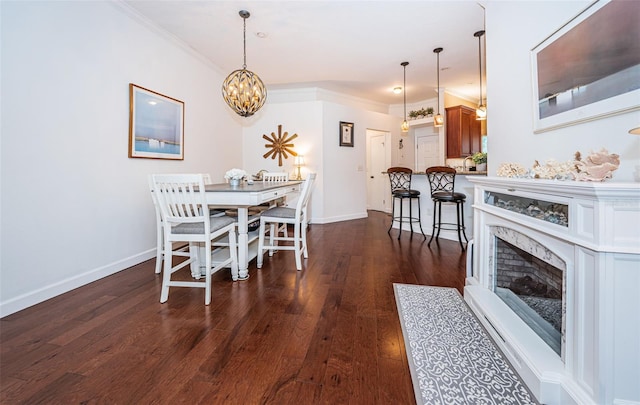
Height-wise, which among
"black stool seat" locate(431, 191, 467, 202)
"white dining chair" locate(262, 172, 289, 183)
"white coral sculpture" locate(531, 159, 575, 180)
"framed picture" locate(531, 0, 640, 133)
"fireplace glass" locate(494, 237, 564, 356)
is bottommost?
"fireplace glass" locate(494, 237, 564, 356)

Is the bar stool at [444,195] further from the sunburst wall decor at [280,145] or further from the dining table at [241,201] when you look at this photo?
the sunburst wall decor at [280,145]

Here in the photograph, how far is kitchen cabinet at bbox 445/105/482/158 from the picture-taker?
565 cm

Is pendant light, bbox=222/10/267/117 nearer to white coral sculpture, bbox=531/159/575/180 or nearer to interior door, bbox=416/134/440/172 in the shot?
white coral sculpture, bbox=531/159/575/180

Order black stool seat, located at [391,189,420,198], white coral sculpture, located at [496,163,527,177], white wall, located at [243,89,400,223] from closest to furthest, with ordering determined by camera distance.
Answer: white coral sculpture, located at [496,163,527,177]
black stool seat, located at [391,189,420,198]
white wall, located at [243,89,400,223]

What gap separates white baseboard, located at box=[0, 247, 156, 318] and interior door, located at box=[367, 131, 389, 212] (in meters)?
5.45

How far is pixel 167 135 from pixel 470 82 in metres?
5.52

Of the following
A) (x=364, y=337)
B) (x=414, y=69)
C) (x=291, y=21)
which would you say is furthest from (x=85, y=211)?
(x=414, y=69)

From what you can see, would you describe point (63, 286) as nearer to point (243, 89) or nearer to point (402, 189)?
point (243, 89)

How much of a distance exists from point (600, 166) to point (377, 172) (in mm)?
6249

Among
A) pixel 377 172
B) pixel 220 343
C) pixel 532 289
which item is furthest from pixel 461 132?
pixel 220 343

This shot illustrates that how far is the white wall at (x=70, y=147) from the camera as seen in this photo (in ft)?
6.44

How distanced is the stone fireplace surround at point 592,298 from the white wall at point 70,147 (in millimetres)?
3250

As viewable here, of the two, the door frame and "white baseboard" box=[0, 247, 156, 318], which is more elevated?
the door frame

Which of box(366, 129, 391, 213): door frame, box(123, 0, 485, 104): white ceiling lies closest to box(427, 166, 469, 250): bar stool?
box(123, 0, 485, 104): white ceiling
